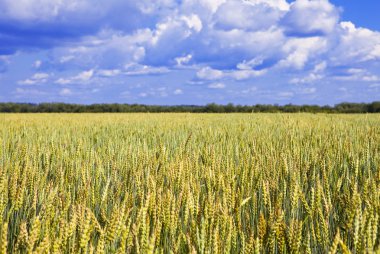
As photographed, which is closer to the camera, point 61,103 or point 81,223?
point 81,223

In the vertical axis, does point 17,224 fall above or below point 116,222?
below

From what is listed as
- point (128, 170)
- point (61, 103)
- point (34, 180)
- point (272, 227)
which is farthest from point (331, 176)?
point (61, 103)

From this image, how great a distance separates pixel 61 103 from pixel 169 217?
4269cm

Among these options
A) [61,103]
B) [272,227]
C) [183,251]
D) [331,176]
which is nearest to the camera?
[272,227]

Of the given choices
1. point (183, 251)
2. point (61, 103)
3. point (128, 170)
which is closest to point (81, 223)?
point (183, 251)

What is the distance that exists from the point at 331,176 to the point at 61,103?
41.8 m

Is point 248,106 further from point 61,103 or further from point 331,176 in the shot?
point 331,176

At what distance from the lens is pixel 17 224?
1759 millimetres

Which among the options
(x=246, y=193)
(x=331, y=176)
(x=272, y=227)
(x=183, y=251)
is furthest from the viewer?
(x=331, y=176)

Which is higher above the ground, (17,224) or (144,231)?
(144,231)

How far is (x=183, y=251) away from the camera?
4.52 feet

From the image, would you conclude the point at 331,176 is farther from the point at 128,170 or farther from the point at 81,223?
the point at 81,223

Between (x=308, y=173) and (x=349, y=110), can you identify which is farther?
(x=349, y=110)

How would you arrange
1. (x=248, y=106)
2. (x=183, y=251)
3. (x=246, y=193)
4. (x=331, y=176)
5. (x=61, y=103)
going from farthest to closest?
(x=61, y=103) < (x=248, y=106) < (x=331, y=176) < (x=246, y=193) < (x=183, y=251)
